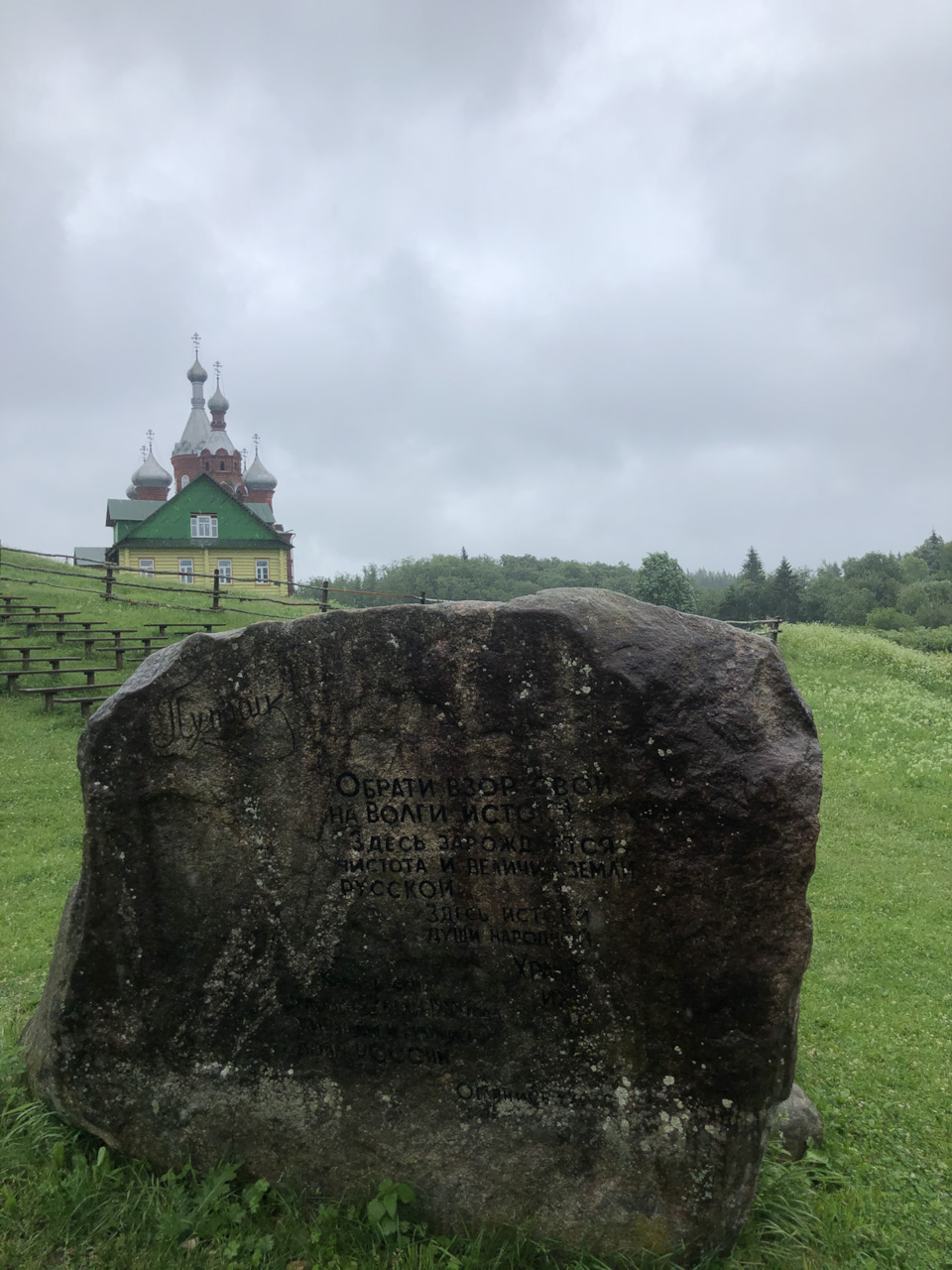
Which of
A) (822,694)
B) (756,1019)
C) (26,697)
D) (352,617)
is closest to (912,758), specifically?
(822,694)

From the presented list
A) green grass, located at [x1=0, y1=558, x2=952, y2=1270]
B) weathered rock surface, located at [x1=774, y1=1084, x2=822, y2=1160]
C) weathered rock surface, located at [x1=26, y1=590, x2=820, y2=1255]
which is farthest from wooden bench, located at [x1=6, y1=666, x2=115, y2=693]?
weathered rock surface, located at [x1=774, y1=1084, x2=822, y2=1160]

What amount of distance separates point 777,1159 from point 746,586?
60.3 metres

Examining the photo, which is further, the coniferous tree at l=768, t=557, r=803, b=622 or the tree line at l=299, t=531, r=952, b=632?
the coniferous tree at l=768, t=557, r=803, b=622

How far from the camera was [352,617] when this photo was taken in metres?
4.00

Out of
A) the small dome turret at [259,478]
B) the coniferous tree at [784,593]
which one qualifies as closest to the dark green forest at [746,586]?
the coniferous tree at [784,593]

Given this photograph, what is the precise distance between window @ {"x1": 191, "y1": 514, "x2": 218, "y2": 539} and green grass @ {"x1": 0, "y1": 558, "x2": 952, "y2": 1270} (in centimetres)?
3338

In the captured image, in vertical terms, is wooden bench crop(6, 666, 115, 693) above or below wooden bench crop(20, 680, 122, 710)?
above

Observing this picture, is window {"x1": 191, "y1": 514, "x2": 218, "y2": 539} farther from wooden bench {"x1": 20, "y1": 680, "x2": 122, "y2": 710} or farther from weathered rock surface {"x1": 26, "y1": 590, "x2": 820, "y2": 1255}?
weathered rock surface {"x1": 26, "y1": 590, "x2": 820, "y2": 1255}

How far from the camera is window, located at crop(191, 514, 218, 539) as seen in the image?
143 feet

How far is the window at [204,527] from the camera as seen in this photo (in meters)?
43.6

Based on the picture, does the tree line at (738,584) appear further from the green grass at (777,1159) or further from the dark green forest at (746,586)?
the green grass at (777,1159)

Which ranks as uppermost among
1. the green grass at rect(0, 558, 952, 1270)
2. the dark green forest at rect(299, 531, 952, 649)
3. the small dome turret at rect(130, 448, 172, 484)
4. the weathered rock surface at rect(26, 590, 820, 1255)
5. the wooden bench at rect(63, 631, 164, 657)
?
the small dome turret at rect(130, 448, 172, 484)

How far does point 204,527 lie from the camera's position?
43.7 meters

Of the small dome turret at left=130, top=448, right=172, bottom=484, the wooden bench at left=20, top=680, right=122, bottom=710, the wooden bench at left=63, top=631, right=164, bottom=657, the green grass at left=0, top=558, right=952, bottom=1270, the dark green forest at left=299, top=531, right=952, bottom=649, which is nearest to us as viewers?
the green grass at left=0, top=558, right=952, bottom=1270
